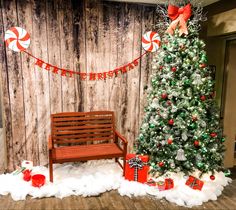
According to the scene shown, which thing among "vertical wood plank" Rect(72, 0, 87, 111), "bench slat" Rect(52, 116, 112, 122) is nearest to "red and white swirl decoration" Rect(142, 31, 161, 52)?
"vertical wood plank" Rect(72, 0, 87, 111)

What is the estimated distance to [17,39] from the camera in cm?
333

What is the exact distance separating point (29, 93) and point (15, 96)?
0.63 ft

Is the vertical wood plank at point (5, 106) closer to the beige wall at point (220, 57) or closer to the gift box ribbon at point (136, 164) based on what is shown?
the gift box ribbon at point (136, 164)

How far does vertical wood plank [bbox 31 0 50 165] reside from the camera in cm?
338

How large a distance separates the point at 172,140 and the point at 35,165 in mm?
2105

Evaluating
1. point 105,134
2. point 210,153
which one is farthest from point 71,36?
point 210,153

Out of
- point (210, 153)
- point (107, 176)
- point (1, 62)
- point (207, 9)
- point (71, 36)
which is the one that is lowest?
point (107, 176)

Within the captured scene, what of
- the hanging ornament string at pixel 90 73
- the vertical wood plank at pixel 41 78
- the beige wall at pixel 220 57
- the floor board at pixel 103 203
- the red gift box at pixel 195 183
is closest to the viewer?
the floor board at pixel 103 203

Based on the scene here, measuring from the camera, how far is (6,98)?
11.3 ft

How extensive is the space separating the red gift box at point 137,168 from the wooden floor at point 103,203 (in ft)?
1.02

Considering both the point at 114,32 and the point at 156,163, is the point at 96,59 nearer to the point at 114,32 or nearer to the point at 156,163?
the point at 114,32

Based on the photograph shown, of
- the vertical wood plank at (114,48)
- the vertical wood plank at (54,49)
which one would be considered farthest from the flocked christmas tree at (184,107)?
the vertical wood plank at (54,49)

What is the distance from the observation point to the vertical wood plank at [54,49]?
3420 millimetres

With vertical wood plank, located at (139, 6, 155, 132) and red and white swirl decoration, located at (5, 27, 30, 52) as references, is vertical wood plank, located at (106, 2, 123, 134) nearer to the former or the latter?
vertical wood plank, located at (139, 6, 155, 132)
